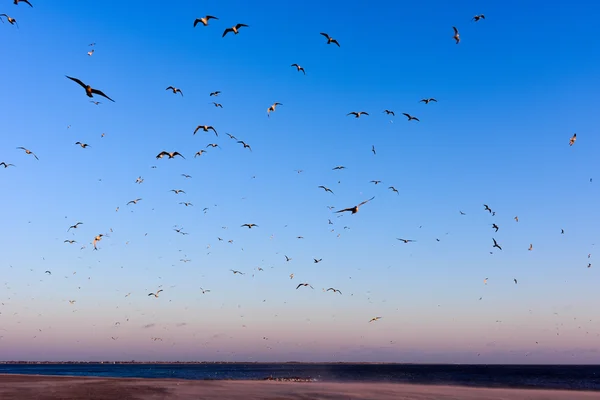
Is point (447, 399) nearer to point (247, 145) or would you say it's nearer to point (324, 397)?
point (324, 397)

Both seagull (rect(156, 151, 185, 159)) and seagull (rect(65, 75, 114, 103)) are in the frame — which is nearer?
seagull (rect(65, 75, 114, 103))

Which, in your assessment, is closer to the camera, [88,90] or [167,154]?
[88,90]

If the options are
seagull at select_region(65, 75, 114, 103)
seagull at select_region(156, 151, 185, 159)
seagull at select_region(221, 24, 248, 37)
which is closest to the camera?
seagull at select_region(65, 75, 114, 103)

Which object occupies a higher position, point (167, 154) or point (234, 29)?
point (234, 29)

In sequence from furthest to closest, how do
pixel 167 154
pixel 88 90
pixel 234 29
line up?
pixel 167 154, pixel 234 29, pixel 88 90

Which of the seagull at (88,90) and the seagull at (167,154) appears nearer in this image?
the seagull at (88,90)

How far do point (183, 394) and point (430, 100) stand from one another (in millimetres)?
28029

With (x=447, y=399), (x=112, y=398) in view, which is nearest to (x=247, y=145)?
(x=112, y=398)

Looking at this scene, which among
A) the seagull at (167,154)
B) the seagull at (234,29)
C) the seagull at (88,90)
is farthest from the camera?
the seagull at (167,154)

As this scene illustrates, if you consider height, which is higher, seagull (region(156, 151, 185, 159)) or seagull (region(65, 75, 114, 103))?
seagull (region(156, 151, 185, 159))

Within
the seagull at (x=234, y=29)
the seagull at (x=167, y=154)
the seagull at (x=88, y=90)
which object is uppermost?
the seagull at (x=234, y=29)

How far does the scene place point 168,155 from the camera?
28.7 metres

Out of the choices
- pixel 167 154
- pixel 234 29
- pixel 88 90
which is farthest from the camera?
pixel 167 154

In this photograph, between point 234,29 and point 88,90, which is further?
point 234,29
